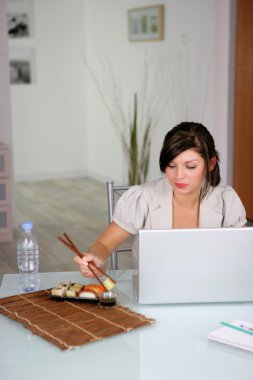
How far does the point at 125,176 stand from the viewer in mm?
6926

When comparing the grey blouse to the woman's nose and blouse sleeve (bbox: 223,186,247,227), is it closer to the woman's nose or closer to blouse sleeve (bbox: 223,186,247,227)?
blouse sleeve (bbox: 223,186,247,227)

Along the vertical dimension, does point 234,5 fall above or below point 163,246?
above

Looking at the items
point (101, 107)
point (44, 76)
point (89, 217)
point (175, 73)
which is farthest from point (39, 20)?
point (89, 217)

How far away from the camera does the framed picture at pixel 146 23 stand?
592cm

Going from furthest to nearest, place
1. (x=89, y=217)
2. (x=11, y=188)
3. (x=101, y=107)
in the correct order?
(x=101, y=107), (x=89, y=217), (x=11, y=188)

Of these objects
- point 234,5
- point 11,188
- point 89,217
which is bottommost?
point 89,217

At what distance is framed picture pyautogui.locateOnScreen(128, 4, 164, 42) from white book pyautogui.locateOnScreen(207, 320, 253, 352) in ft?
15.3

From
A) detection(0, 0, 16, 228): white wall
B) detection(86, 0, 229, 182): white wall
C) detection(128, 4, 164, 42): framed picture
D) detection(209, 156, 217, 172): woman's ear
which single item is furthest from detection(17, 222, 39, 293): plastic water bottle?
detection(128, 4, 164, 42): framed picture

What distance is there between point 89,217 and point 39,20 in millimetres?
2782

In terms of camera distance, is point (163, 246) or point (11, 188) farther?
point (11, 188)

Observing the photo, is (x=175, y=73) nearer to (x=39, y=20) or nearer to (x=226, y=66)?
(x=226, y=66)

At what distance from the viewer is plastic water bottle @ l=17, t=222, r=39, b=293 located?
6.52 feet

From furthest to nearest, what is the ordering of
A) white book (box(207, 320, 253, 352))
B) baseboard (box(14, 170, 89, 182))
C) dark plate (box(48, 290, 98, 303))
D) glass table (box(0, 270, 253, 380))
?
baseboard (box(14, 170, 89, 182)), dark plate (box(48, 290, 98, 303)), white book (box(207, 320, 253, 352)), glass table (box(0, 270, 253, 380))

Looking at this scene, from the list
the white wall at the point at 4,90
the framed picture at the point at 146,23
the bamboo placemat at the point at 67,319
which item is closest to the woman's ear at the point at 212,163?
the bamboo placemat at the point at 67,319
